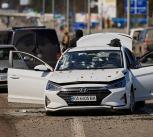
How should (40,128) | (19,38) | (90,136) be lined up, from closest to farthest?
(90,136), (40,128), (19,38)

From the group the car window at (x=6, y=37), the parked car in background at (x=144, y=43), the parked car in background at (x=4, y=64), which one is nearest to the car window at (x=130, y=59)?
the parked car in background at (x=4, y=64)

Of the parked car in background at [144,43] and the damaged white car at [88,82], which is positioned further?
the parked car in background at [144,43]

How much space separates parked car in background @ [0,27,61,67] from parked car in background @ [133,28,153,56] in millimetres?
9351

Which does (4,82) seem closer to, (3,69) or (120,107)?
(3,69)

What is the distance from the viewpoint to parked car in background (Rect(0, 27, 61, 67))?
26484 mm

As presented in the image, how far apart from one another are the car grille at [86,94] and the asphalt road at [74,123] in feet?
0.94

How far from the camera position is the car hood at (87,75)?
15.3 meters

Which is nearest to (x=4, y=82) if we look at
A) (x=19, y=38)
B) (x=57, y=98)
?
(x=19, y=38)

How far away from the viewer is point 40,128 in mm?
13570

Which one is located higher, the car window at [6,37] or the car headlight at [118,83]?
the car headlight at [118,83]

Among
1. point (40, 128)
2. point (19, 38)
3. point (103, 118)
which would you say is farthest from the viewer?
point (19, 38)

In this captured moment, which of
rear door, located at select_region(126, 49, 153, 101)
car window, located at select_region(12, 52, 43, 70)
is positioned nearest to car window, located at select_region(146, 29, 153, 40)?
car window, located at select_region(12, 52, 43, 70)

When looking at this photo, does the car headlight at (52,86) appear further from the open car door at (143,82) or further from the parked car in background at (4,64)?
the parked car in background at (4,64)

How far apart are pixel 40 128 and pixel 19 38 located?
13.5 meters
